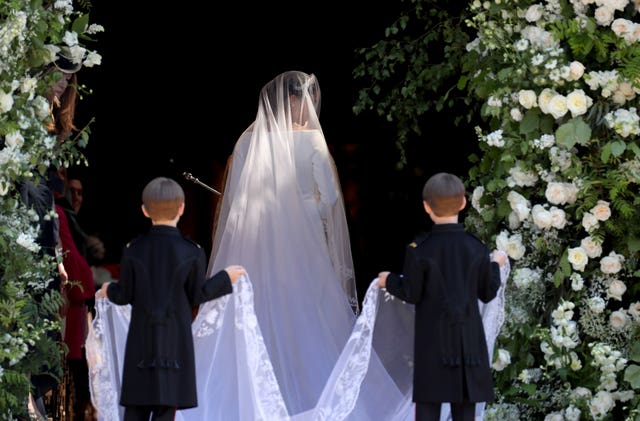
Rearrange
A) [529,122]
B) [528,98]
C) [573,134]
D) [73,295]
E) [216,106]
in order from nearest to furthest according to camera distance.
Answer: [573,134]
[528,98]
[529,122]
[73,295]
[216,106]

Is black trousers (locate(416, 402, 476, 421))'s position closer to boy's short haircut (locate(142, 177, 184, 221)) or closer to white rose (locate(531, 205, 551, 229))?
white rose (locate(531, 205, 551, 229))

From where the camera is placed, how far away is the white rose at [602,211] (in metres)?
4.75

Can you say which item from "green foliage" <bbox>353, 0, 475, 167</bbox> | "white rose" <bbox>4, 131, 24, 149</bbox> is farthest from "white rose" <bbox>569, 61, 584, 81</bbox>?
"white rose" <bbox>4, 131, 24, 149</bbox>

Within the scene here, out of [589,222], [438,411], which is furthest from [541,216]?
[438,411]

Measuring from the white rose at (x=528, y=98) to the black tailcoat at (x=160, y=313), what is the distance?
1610mm

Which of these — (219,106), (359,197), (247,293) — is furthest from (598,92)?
(219,106)

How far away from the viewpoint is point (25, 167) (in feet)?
14.8

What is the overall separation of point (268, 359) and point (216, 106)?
428 cm

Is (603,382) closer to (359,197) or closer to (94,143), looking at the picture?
Result: (359,197)

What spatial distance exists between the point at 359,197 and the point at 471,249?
4231mm

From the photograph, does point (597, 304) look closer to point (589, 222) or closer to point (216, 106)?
point (589, 222)

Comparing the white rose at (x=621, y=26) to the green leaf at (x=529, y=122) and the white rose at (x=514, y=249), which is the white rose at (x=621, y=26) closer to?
the green leaf at (x=529, y=122)

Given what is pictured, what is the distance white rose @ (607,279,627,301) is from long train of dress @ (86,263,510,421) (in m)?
0.52

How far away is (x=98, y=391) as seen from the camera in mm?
4445
